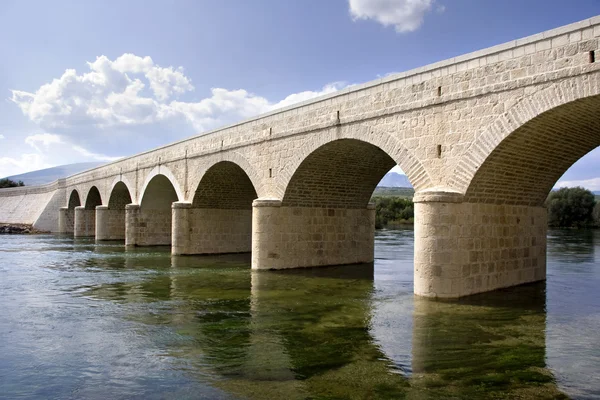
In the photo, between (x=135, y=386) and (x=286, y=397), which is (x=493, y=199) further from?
(x=135, y=386)

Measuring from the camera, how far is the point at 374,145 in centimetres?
1166

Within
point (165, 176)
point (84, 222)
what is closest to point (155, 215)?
point (165, 176)

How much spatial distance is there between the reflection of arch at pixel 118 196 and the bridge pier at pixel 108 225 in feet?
1.12

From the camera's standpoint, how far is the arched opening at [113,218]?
2892 cm

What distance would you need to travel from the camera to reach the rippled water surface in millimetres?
4875

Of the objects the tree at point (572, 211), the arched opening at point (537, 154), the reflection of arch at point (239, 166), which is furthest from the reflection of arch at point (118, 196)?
the tree at point (572, 211)

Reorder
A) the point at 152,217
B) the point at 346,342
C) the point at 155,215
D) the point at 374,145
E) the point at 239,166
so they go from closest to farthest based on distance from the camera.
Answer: the point at 346,342 → the point at 374,145 → the point at 239,166 → the point at 152,217 → the point at 155,215

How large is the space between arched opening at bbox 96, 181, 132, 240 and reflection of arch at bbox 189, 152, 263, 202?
11.7 meters

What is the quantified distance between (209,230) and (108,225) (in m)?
12.2

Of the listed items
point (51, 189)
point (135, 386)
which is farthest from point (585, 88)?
point (51, 189)

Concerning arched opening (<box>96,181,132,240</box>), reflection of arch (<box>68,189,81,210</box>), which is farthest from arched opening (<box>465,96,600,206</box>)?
reflection of arch (<box>68,189,81,210</box>)

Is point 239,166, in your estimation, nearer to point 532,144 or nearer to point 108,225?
point 532,144

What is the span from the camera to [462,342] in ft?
21.5

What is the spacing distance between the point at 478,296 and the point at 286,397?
612 centimetres
